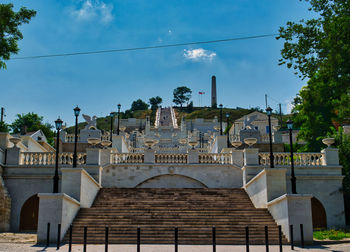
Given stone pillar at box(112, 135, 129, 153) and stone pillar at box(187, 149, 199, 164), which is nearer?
stone pillar at box(187, 149, 199, 164)

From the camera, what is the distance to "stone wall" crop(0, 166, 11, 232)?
22.1m

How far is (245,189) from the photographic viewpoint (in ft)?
78.0

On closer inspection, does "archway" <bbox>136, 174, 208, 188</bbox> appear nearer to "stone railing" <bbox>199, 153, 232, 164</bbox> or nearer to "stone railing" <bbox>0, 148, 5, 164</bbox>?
"stone railing" <bbox>199, 153, 232, 164</bbox>

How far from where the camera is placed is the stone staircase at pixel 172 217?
16703 mm

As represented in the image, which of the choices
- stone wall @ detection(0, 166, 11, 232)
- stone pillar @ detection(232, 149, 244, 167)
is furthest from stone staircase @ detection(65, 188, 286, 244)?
stone wall @ detection(0, 166, 11, 232)

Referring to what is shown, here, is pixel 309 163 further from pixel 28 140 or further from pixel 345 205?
pixel 28 140

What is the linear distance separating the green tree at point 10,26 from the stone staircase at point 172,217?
807 cm

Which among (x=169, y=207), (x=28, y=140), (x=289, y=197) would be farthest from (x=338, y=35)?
(x=28, y=140)

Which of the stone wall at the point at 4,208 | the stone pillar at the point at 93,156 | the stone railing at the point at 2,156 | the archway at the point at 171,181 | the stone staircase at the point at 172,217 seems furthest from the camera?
the archway at the point at 171,181

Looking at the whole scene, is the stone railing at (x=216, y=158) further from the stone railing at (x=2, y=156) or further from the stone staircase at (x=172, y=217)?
the stone railing at (x=2, y=156)

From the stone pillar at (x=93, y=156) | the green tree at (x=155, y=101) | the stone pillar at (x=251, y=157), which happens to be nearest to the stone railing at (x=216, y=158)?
the stone pillar at (x=251, y=157)

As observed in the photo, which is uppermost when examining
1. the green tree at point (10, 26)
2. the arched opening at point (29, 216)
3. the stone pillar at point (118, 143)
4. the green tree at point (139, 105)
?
the green tree at point (139, 105)

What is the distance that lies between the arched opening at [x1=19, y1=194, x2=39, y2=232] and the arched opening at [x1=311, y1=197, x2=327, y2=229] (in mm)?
15699

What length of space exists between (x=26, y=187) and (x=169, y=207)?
9.24m
